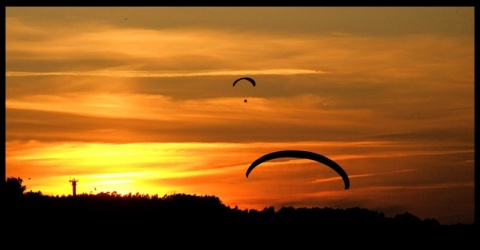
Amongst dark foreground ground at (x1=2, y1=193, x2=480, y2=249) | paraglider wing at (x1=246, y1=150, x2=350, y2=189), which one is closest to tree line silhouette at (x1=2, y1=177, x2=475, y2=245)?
dark foreground ground at (x1=2, y1=193, x2=480, y2=249)

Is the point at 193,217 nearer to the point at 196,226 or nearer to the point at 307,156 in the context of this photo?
the point at 196,226

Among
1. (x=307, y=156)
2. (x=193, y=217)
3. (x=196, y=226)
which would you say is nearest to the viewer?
(x=307, y=156)

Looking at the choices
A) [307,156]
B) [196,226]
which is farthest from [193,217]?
[307,156]

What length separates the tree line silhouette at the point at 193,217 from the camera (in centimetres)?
4559

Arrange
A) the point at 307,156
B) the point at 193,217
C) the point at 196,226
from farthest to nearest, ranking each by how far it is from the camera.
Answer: the point at 193,217 < the point at 196,226 < the point at 307,156

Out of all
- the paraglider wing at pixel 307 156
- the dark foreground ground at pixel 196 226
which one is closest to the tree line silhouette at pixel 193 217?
the dark foreground ground at pixel 196 226

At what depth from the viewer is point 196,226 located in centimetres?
4641

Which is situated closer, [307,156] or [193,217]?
[307,156]

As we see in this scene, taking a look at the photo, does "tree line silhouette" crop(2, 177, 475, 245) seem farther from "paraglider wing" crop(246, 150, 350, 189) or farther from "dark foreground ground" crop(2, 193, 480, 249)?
"paraglider wing" crop(246, 150, 350, 189)

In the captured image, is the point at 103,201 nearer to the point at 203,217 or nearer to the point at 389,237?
the point at 203,217

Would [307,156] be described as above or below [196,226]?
above

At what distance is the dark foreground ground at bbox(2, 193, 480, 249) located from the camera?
1673 inches

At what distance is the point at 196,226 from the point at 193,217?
283 cm
